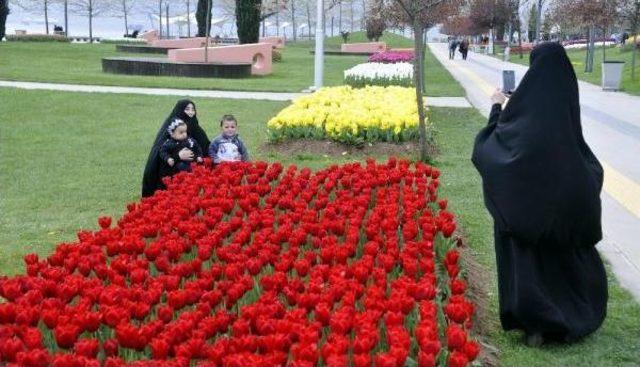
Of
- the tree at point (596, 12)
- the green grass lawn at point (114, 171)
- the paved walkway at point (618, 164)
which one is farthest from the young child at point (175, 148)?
the tree at point (596, 12)

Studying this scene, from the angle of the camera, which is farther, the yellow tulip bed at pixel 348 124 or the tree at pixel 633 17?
the tree at pixel 633 17

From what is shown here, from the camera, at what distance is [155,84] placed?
2395cm

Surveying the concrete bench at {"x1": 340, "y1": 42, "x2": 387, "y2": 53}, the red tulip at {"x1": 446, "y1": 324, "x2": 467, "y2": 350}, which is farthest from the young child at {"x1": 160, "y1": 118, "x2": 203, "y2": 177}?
the concrete bench at {"x1": 340, "y1": 42, "x2": 387, "y2": 53}

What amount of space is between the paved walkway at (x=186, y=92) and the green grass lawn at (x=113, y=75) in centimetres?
107

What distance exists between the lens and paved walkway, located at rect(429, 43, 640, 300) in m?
6.84

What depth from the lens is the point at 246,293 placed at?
4348 mm

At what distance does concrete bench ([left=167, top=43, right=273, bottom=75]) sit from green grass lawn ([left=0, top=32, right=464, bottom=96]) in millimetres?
661

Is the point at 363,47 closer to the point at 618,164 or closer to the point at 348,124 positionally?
the point at 348,124

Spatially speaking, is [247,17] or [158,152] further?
[247,17]

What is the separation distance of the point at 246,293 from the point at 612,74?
927 inches

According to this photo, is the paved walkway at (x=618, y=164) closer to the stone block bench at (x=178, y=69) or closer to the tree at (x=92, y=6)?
the stone block bench at (x=178, y=69)

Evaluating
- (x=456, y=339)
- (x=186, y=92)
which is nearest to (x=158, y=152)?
(x=456, y=339)

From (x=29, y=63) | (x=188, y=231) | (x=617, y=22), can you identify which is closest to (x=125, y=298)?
Result: (x=188, y=231)

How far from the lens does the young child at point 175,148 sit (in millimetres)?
8141
